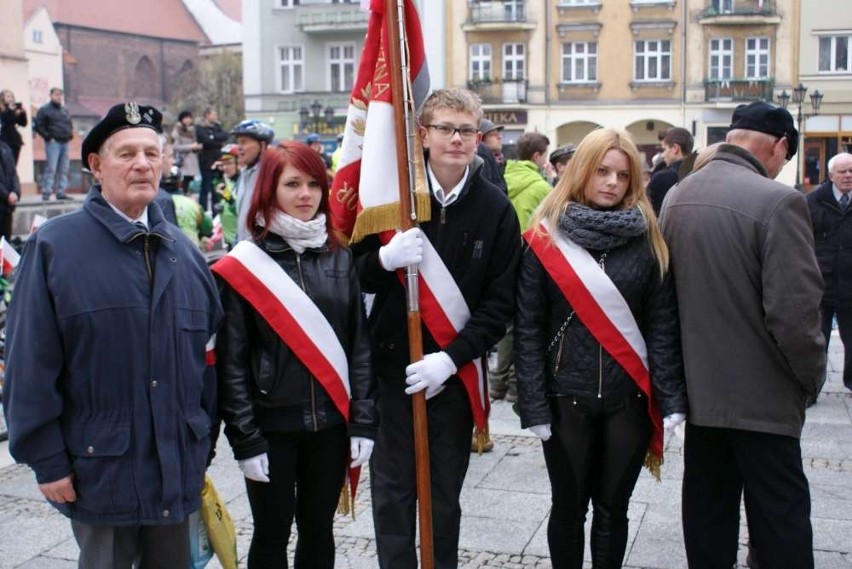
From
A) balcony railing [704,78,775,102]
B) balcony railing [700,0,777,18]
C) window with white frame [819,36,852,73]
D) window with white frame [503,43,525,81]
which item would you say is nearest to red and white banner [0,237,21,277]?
window with white frame [503,43,525,81]

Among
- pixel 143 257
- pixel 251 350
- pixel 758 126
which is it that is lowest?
pixel 251 350

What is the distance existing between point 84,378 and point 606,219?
197 centimetres

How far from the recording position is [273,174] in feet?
12.5

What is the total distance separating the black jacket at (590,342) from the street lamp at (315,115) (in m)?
37.9

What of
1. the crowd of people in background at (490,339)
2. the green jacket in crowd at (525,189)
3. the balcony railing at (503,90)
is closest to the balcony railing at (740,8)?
the balcony railing at (503,90)

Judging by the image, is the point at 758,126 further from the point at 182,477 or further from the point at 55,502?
the point at 55,502

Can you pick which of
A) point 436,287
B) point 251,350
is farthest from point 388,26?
point 251,350

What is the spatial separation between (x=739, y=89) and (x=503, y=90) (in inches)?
365

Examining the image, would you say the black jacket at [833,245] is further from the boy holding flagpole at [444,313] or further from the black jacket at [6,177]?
the black jacket at [6,177]

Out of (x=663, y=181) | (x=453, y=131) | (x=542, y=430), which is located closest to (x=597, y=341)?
(x=542, y=430)

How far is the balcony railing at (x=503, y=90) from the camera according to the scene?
41.7m

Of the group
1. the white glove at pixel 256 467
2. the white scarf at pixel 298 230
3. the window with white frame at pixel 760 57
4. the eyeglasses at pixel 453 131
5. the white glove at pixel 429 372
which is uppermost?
the window with white frame at pixel 760 57

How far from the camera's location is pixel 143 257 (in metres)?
3.31

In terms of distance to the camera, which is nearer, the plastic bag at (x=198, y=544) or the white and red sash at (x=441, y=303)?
the plastic bag at (x=198, y=544)
